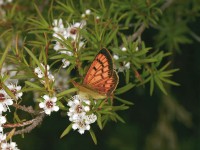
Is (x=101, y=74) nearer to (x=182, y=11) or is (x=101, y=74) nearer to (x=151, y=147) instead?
(x=182, y=11)

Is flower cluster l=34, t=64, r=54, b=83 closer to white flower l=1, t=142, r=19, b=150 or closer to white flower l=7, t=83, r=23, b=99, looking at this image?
white flower l=7, t=83, r=23, b=99

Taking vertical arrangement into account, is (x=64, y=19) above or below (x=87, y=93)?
above

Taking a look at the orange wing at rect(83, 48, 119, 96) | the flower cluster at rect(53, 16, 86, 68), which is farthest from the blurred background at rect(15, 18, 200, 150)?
the orange wing at rect(83, 48, 119, 96)

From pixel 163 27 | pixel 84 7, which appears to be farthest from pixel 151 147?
pixel 84 7

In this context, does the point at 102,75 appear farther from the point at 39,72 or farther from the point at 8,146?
the point at 8,146

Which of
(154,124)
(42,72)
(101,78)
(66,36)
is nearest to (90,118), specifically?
(101,78)

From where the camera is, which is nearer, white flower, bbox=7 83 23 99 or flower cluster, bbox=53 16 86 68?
white flower, bbox=7 83 23 99
